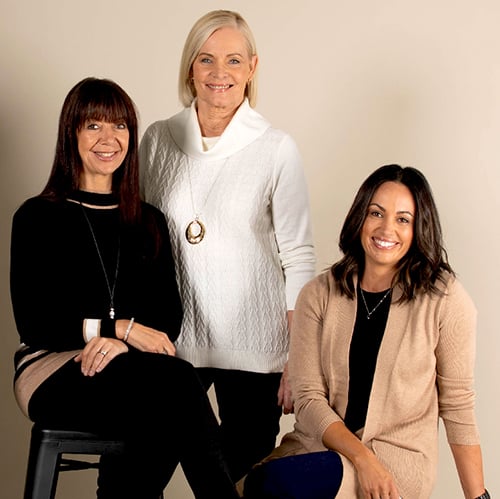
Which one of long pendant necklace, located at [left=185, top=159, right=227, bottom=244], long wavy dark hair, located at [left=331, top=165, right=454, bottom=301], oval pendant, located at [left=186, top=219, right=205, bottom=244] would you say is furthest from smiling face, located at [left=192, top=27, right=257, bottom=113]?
long wavy dark hair, located at [left=331, top=165, right=454, bottom=301]

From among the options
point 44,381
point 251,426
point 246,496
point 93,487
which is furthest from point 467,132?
point 93,487

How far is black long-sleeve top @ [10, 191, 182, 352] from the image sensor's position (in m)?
2.17

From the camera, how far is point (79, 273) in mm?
2211

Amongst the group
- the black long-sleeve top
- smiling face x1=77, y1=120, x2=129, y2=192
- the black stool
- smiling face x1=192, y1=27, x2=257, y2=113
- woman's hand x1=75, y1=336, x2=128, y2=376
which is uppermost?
smiling face x1=192, y1=27, x2=257, y2=113

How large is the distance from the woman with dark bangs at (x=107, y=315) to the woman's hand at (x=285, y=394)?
282mm

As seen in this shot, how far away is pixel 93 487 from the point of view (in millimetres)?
3152

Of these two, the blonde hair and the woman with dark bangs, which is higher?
the blonde hair

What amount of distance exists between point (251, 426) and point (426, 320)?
0.53 metres

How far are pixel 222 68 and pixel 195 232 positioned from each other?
1.25 ft

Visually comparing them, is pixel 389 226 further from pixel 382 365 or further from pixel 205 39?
pixel 205 39

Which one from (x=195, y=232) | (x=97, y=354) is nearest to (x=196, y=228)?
(x=195, y=232)

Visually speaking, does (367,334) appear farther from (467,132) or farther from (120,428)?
(467,132)

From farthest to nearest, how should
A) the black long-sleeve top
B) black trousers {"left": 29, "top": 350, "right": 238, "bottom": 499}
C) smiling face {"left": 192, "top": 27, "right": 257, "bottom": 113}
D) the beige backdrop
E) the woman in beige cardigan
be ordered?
the beige backdrop
smiling face {"left": 192, "top": 27, "right": 257, "bottom": 113}
the black long-sleeve top
the woman in beige cardigan
black trousers {"left": 29, "top": 350, "right": 238, "bottom": 499}

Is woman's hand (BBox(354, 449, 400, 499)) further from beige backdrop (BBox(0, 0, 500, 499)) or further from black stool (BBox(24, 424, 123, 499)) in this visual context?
beige backdrop (BBox(0, 0, 500, 499))
